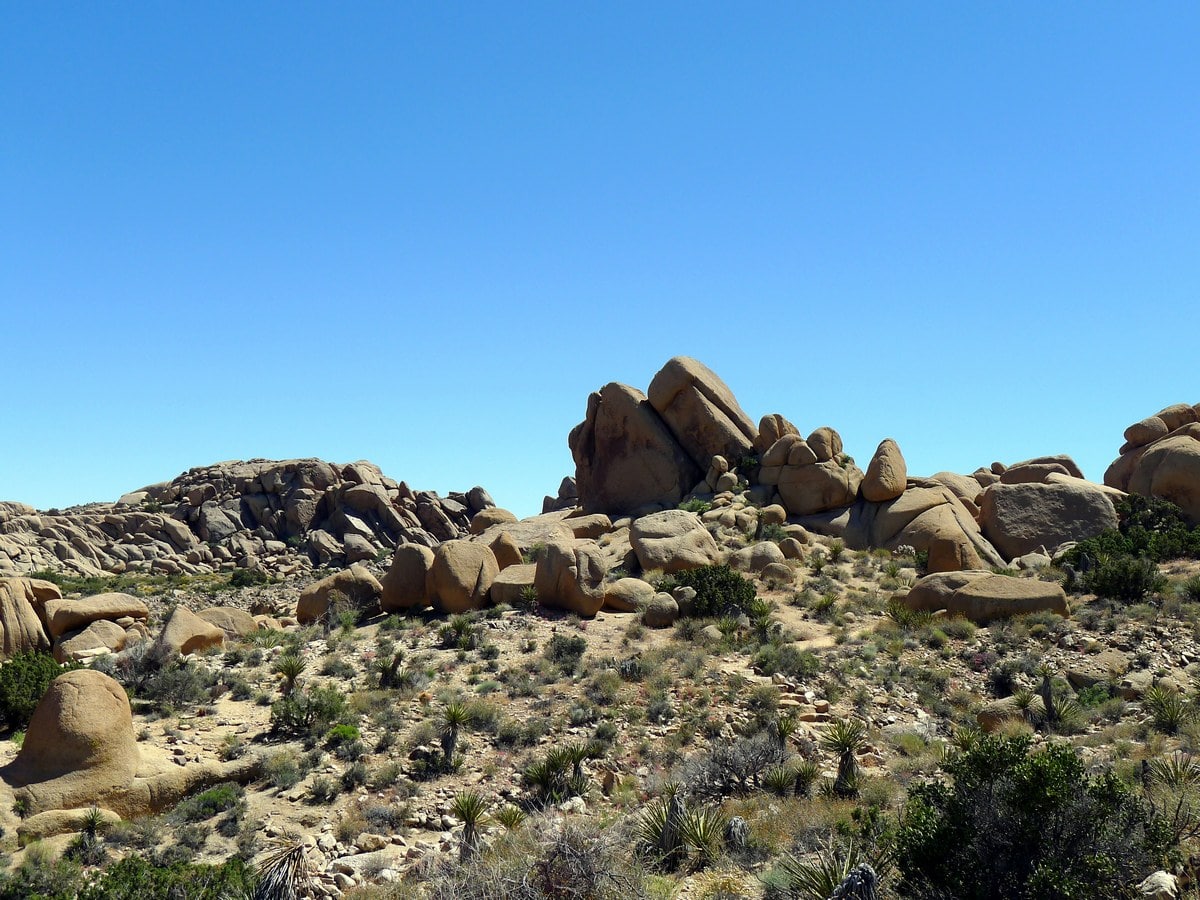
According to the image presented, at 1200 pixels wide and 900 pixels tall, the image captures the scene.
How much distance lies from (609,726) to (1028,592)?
13.4 meters

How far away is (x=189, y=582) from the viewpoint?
197 feet

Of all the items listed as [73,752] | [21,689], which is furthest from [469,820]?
[21,689]

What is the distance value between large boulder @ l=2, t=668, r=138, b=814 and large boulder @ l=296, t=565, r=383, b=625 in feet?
41.6

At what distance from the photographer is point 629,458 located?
43531 mm

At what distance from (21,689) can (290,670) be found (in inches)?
205

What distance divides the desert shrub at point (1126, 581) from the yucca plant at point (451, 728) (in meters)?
18.8

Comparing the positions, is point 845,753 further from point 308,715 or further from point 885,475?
point 885,475

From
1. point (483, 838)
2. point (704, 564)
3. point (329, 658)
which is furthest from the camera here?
point (704, 564)

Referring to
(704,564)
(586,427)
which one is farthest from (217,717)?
(586,427)

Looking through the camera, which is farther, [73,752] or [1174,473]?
[1174,473]

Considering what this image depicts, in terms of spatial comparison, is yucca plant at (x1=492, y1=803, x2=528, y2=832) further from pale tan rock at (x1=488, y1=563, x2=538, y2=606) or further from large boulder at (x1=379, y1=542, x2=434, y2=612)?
large boulder at (x1=379, y1=542, x2=434, y2=612)

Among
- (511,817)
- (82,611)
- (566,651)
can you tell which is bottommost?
(511,817)

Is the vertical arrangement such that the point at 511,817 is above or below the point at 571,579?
below

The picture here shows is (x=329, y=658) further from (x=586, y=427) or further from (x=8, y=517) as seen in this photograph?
(x=8, y=517)
